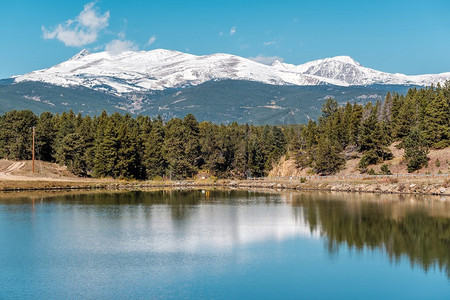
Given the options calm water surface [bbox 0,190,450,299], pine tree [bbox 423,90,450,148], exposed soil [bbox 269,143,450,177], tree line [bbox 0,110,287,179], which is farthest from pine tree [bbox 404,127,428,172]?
tree line [bbox 0,110,287,179]

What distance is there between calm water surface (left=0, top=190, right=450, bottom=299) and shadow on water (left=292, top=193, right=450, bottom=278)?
12 cm

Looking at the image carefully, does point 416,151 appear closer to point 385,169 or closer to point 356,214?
point 385,169

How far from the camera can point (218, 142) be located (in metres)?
155

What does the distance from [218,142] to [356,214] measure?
8926 centimetres

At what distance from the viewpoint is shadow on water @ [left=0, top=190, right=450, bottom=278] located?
4750 centimetres

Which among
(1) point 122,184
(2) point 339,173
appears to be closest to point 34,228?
(1) point 122,184

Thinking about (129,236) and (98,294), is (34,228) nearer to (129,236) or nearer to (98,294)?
(129,236)

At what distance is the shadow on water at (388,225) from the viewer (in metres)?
45.8

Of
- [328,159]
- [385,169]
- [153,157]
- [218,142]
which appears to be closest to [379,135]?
[385,169]

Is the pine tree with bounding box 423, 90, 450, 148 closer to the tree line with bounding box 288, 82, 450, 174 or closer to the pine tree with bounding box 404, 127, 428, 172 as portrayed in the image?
the tree line with bounding box 288, 82, 450, 174

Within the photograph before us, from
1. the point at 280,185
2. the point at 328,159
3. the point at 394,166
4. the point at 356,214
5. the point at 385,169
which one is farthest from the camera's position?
the point at 280,185

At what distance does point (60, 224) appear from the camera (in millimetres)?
61812

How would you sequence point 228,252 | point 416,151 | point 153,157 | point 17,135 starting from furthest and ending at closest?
point 17,135 < point 153,157 < point 416,151 < point 228,252

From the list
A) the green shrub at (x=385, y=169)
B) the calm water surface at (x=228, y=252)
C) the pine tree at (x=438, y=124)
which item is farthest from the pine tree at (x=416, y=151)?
the calm water surface at (x=228, y=252)
